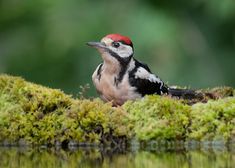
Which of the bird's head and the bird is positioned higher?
the bird's head

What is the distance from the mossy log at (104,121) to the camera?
6.88 m

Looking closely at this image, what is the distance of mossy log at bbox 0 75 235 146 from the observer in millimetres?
6883

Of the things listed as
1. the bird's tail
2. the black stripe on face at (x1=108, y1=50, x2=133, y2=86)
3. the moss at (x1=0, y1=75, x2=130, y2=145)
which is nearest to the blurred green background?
the bird's tail

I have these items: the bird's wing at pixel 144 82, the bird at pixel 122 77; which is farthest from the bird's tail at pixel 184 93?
the bird's wing at pixel 144 82

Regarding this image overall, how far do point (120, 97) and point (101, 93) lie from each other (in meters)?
0.19

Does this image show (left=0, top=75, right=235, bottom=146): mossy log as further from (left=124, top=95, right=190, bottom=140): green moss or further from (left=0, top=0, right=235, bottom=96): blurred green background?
(left=0, top=0, right=235, bottom=96): blurred green background

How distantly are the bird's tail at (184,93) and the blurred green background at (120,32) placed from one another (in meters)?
3.86

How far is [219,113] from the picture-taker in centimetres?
700

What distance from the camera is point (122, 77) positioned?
8.33m

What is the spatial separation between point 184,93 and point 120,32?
454cm

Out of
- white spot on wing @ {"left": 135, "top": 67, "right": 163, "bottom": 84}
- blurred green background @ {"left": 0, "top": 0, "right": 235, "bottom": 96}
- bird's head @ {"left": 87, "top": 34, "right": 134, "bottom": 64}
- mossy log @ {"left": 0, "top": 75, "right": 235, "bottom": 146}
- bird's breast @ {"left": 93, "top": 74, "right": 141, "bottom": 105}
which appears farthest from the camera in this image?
blurred green background @ {"left": 0, "top": 0, "right": 235, "bottom": 96}

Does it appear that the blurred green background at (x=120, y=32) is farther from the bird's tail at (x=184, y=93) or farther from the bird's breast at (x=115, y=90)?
the bird's breast at (x=115, y=90)

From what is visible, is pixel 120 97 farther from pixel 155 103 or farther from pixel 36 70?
pixel 36 70

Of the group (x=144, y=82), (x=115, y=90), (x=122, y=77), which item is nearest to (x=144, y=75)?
(x=144, y=82)
